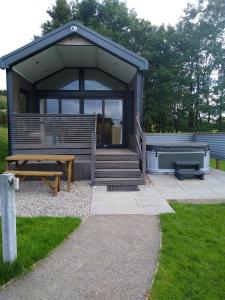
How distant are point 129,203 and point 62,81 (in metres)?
7.30

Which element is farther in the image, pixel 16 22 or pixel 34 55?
pixel 16 22

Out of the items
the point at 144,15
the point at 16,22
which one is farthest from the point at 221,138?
the point at 144,15

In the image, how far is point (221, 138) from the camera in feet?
35.6

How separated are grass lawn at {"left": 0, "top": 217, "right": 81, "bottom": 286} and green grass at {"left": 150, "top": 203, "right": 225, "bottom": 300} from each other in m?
1.30

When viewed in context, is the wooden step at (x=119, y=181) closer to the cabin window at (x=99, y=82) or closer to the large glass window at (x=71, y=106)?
the large glass window at (x=71, y=106)

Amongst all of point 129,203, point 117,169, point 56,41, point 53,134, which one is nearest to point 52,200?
point 129,203

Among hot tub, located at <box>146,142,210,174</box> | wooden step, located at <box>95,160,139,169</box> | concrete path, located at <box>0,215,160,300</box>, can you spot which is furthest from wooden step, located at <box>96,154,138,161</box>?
concrete path, located at <box>0,215,160,300</box>

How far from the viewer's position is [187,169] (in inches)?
347

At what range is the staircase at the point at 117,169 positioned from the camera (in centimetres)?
760

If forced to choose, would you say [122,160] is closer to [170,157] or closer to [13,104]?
[170,157]

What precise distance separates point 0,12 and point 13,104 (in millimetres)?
7374

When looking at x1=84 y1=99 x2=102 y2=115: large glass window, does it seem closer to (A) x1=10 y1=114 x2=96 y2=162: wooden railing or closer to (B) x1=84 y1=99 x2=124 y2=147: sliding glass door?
(B) x1=84 y1=99 x2=124 y2=147: sliding glass door

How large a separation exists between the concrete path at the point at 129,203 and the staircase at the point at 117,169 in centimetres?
60

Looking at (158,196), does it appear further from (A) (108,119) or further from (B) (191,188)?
(A) (108,119)
